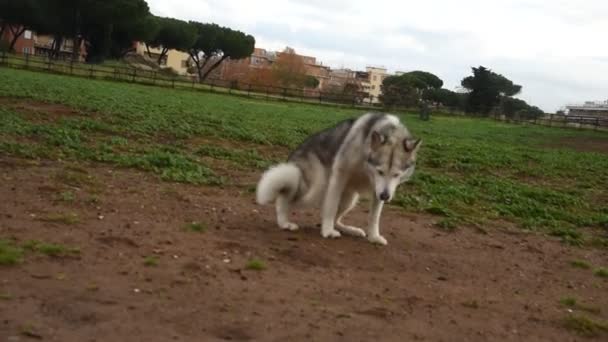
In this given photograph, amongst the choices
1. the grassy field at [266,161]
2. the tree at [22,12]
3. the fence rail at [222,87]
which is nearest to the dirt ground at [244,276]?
the grassy field at [266,161]

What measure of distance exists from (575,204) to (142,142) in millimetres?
7460

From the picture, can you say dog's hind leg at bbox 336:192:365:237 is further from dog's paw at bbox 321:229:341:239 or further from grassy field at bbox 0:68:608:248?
grassy field at bbox 0:68:608:248

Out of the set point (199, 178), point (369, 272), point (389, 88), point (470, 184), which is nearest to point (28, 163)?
point (199, 178)

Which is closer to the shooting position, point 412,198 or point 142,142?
point 412,198

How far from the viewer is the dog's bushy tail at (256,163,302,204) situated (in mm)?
6543

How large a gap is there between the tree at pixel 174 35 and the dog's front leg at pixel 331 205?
226ft

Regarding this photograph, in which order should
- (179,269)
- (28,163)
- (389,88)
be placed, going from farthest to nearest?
(389,88)
(28,163)
(179,269)

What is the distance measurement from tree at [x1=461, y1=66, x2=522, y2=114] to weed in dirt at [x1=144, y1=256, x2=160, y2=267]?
66.5 metres

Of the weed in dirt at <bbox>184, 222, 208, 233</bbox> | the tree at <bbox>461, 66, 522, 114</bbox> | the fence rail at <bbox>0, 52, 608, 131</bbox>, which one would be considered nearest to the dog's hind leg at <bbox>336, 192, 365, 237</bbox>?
the weed in dirt at <bbox>184, 222, 208, 233</bbox>

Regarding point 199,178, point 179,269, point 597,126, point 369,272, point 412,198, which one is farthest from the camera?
point 597,126

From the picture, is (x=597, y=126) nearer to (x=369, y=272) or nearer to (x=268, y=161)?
(x=268, y=161)

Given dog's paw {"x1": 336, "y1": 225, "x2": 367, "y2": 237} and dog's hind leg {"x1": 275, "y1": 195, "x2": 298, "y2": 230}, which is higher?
dog's hind leg {"x1": 275, "y1": 195, "x2": 298, "y2": 230}

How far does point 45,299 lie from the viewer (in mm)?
4000

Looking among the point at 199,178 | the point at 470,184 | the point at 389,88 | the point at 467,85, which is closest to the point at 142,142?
the point at 199,178
